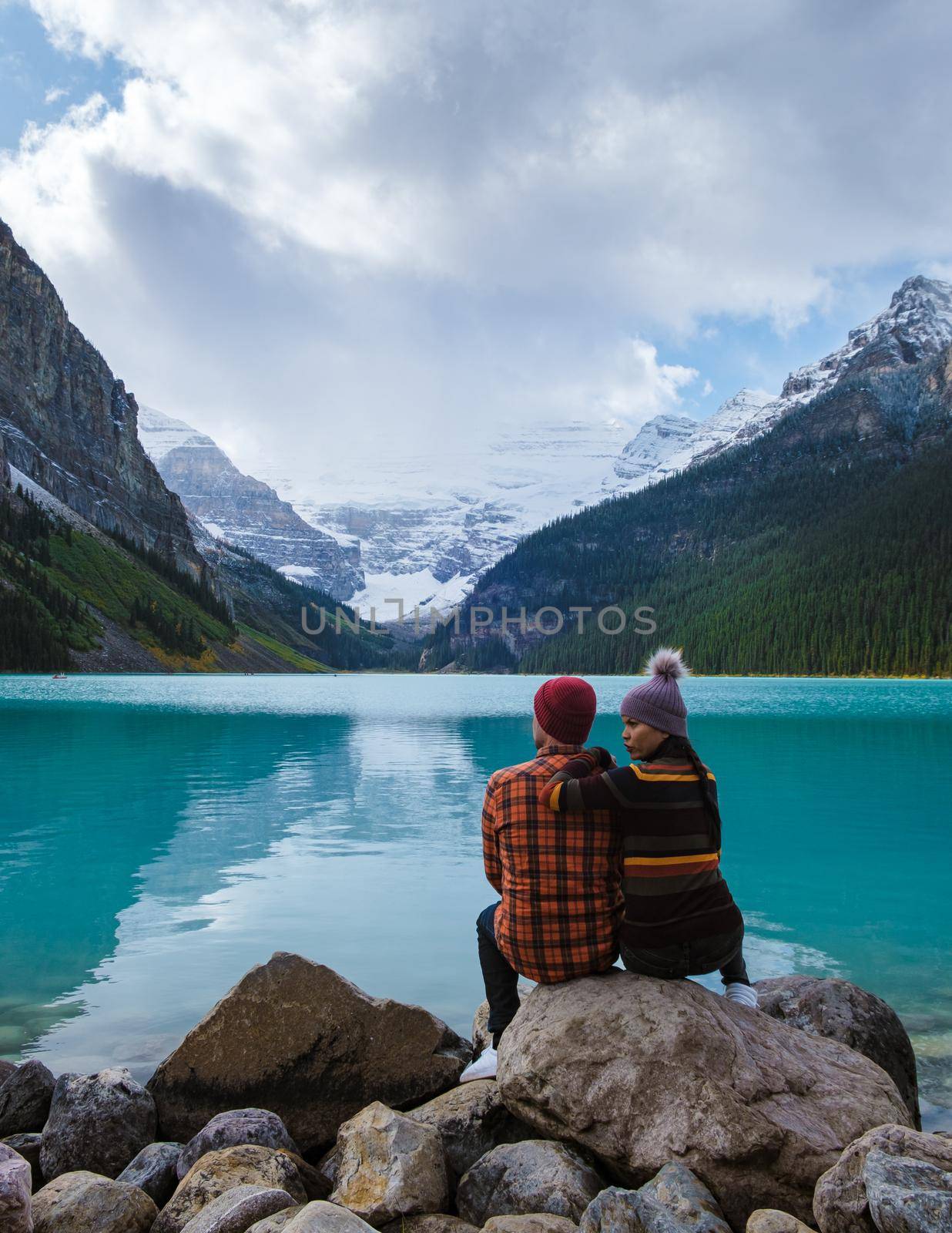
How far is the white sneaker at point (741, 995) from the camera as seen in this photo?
6.27 meters

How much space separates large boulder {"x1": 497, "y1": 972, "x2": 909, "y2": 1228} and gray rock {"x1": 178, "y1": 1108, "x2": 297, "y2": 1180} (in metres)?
1.73

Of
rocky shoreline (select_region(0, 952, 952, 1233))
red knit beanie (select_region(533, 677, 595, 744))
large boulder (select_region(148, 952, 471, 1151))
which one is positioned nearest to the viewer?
rocky shoreline (select_region(0, 952, 952, 1233))

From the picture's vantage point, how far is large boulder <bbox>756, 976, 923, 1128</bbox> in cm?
711

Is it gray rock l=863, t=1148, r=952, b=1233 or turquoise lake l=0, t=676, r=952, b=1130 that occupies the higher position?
gray rock l=863, t=1148, r=952, b=1233

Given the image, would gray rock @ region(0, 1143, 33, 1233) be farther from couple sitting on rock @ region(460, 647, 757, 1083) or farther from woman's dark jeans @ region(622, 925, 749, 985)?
woman's dark jeans @ region(622, 925, 749, 985)

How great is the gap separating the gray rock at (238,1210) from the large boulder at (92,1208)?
688 mm

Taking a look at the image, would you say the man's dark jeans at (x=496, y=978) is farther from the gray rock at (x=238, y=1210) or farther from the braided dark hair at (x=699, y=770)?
the gray rock at (x=238, y=1210)

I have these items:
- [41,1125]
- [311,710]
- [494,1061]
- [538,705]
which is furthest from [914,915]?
[311,710]

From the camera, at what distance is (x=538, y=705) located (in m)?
6.30

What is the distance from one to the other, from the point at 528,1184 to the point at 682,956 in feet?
5.60

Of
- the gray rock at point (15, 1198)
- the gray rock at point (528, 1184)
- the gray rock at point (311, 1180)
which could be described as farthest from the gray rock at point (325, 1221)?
the gray rock at point (15, 1198)

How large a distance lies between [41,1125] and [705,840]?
5.80 meters

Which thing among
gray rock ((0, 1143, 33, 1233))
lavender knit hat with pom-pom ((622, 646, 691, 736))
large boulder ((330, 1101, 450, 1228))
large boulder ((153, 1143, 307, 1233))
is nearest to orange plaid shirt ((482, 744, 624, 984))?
lavender knit hat with pom-pom ((622, 646, 691, 736))

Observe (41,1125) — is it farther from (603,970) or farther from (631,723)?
(631,723)
